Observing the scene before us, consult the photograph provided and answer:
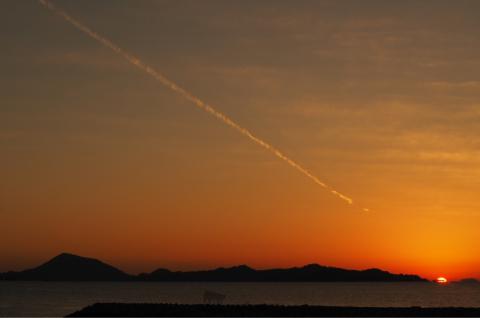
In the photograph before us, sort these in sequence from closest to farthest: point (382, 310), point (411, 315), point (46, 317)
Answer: point (411, 315)
point (382, 310)
point (46, 317)

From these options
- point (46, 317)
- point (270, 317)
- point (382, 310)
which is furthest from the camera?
point (46, 317)

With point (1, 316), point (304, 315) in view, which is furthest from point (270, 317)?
point (1, 316)

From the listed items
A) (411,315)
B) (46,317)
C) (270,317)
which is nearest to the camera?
(270,317)

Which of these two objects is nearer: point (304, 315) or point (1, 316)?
point (304, 315)

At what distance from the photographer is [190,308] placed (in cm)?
5791

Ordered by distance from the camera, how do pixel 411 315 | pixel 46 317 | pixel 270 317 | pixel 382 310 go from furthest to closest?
pixel 46 317
pixel 382 310
pixel 411 315
pixel 270 317

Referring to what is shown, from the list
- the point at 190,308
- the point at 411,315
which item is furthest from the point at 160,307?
the point at 411,315

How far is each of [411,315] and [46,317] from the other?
1648 inches

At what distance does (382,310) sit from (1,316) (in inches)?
1827

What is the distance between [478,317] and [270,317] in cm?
1661

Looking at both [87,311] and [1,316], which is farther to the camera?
[1,316]

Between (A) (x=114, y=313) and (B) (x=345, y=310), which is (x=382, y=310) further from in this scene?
(A) (x=114, y=313)

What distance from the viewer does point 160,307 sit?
57.5 metres

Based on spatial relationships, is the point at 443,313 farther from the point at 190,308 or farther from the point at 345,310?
the point at 190,308
